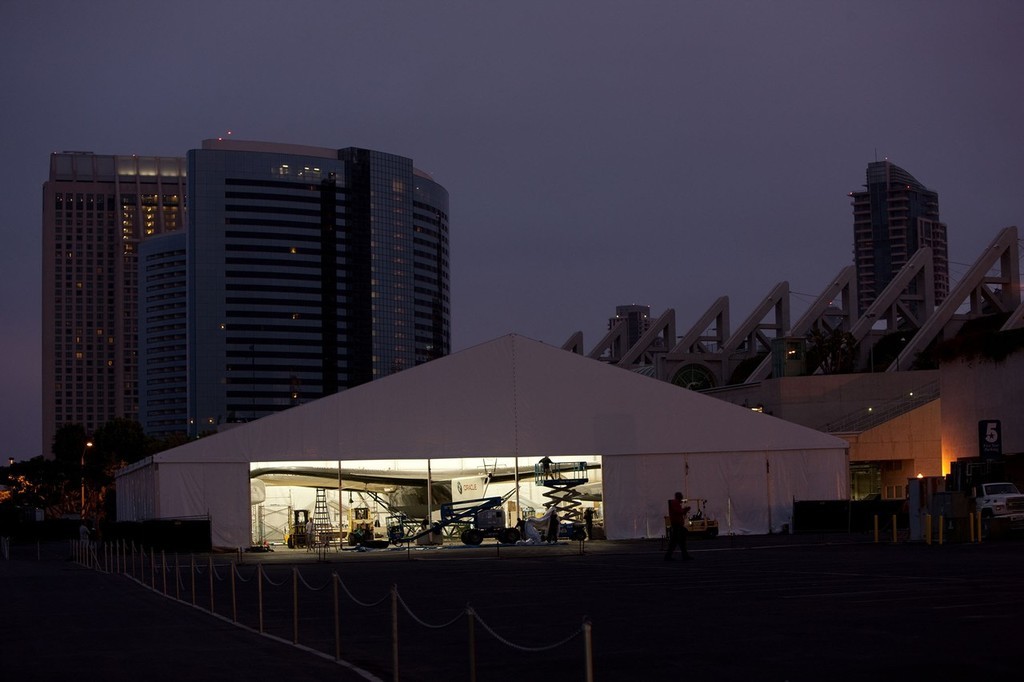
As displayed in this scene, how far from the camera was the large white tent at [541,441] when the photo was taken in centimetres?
4372

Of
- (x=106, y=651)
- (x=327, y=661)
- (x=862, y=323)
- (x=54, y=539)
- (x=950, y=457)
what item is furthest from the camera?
(x=54, y=539)

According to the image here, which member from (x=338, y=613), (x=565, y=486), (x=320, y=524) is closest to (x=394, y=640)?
(x=338, y=613)

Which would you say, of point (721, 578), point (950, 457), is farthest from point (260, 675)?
point (950, 457)

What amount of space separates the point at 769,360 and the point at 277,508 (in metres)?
44.4

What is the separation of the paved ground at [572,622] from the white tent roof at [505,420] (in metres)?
12.8

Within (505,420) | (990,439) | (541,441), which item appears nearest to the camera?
(505,420)

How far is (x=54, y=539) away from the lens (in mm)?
94750

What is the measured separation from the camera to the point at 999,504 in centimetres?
4238

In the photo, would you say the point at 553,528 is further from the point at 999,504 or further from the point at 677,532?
the point at 999,504

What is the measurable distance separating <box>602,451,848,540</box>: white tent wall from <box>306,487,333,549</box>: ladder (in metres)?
10.6

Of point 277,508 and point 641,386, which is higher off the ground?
point 641,386

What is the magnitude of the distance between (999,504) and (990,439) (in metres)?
7.44

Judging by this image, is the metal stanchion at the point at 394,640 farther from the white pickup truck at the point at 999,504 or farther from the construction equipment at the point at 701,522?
the construction equipment at the point at 701,522

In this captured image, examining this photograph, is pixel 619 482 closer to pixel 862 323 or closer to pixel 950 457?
pixel 950 457
